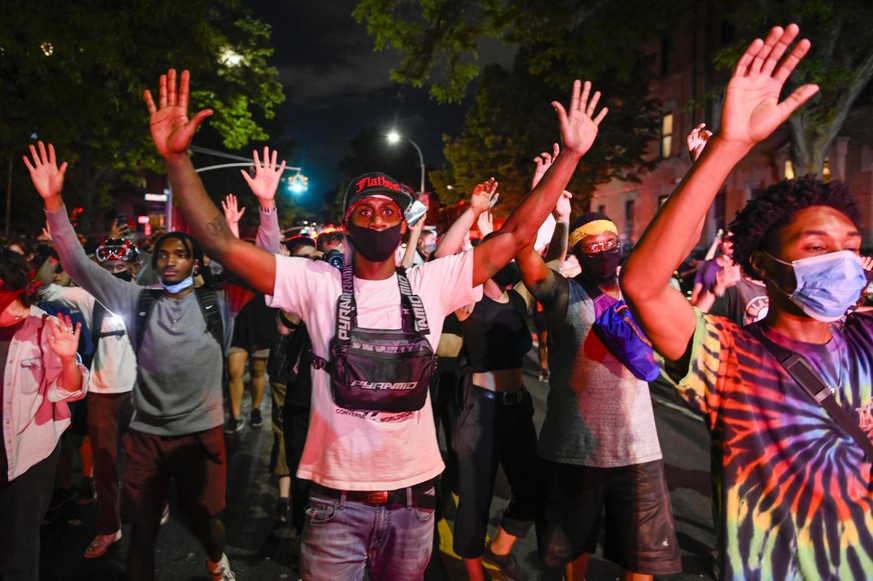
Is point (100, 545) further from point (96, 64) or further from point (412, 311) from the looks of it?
point (96, 64)

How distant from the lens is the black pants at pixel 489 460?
357cm

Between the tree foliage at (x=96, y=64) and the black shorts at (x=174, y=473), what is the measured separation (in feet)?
34.6

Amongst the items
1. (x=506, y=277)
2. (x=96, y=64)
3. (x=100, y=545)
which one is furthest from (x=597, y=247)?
(x=96, y=64)

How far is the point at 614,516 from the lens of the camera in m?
3.10

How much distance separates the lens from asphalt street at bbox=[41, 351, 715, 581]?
3830 mm

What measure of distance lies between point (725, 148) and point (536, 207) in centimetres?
96

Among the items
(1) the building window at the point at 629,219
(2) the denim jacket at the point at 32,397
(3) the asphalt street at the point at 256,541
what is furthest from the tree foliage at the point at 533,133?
(2) the denim jacket at the point at 32,397

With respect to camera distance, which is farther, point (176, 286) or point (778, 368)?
Answer: point (176, 286)

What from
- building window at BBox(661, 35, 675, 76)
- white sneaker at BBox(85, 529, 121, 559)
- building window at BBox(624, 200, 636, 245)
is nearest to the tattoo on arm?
white sneaker at BBox(85, 529, 121, 559)

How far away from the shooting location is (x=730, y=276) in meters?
3.11

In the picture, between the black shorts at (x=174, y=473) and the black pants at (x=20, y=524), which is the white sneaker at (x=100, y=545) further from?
the black pants at (x=20, y=524)

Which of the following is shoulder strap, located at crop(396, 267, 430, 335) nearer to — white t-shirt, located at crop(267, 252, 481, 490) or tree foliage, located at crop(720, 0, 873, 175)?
white t-shirt, located at crop(267, 252, 481, 490)

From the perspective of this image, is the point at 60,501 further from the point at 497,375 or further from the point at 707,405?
the point at 707,405

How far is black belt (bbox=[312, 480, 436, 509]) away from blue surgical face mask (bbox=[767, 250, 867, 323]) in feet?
5.15
